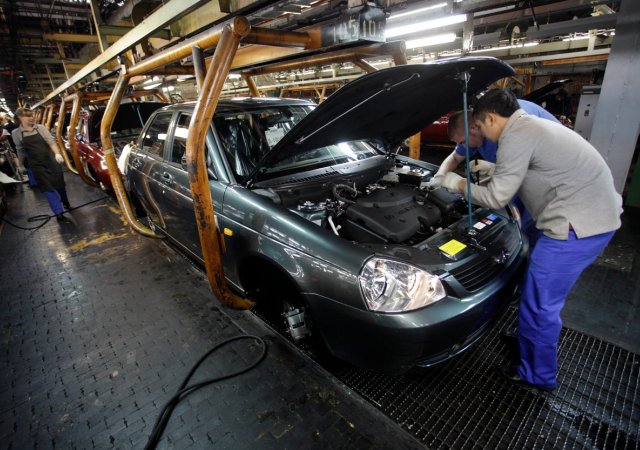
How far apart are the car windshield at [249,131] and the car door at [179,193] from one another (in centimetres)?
41

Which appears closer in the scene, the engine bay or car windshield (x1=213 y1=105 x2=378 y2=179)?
the engine bay

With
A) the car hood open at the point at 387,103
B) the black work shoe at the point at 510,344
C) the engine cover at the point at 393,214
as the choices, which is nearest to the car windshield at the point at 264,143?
the car hood open at the point at 387,103

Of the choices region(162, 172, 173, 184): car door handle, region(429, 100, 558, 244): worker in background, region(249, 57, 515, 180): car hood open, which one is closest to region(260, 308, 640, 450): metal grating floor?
region(429, 100, 558, 244): worker in background

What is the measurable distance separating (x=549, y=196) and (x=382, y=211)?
905 millimetres

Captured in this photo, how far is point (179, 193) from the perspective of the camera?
2691 mm

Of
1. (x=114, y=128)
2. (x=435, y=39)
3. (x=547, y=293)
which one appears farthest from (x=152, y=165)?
(x=435, y=39)

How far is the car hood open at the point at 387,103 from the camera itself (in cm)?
171

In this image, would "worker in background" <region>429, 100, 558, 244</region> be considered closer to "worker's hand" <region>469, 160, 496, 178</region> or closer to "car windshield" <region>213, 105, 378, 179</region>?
"worker's hand" <region>469, 160, 496, 178</region>

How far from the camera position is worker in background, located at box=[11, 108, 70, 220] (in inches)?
179

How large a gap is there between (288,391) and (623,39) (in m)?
5.14

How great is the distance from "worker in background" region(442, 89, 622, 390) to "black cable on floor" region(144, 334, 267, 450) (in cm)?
170

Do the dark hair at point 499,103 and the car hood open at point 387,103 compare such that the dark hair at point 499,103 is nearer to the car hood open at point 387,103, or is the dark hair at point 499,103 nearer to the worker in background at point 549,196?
the worker in background at point 549,196

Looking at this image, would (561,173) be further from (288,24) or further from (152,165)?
(152,165)

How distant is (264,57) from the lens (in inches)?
112
